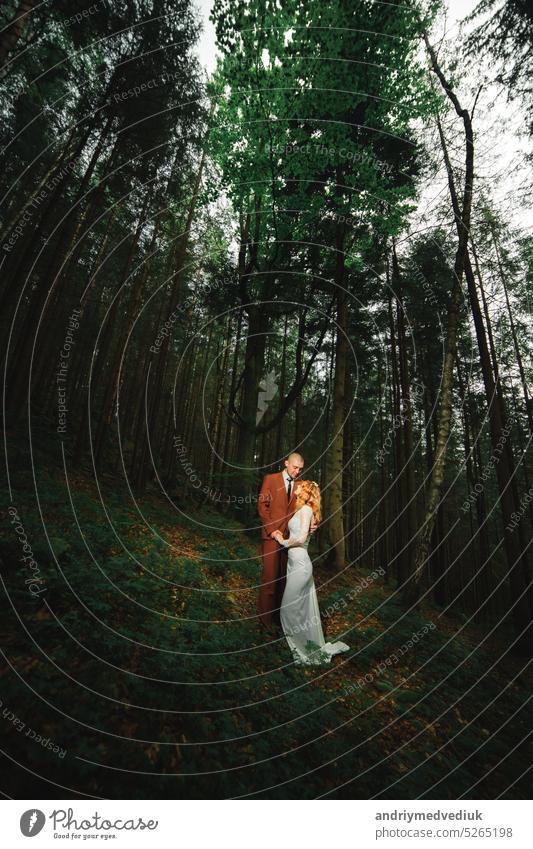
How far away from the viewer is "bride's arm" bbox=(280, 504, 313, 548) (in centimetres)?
539

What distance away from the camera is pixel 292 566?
538 centimetres

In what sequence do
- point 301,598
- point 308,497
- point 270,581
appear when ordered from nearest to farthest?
point 301,598 → point 308,497 → point 270,581

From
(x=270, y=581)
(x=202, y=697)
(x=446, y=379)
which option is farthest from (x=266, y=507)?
(x=446, y=379)

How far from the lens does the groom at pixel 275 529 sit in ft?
18.5

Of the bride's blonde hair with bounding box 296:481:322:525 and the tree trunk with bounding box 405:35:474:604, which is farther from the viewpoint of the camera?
the tree trunk with bounding box 405:35:474:604

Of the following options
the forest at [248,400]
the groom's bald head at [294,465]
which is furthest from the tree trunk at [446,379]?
the groom's bald head at [294,465]

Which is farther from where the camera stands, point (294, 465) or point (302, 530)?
point (294, 465)

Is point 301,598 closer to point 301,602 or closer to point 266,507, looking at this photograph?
point 301,602

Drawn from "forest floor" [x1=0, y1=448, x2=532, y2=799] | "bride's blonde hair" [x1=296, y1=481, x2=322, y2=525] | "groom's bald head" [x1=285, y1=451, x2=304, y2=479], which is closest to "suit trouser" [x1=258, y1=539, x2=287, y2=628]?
"forest floor" [x1=0, y1=448, x2=532, y2=799]

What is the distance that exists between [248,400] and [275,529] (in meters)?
7.85

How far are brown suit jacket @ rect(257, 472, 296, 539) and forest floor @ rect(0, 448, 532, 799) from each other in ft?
5.73

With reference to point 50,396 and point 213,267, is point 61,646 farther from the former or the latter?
point 50,396

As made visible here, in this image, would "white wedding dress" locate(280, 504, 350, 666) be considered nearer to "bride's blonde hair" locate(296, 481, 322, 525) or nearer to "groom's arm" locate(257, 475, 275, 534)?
"bride's blonde hair" locate(296, 481, 322, 525)

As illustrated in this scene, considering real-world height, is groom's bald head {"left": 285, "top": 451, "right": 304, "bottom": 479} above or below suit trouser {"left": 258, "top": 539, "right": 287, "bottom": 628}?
above
